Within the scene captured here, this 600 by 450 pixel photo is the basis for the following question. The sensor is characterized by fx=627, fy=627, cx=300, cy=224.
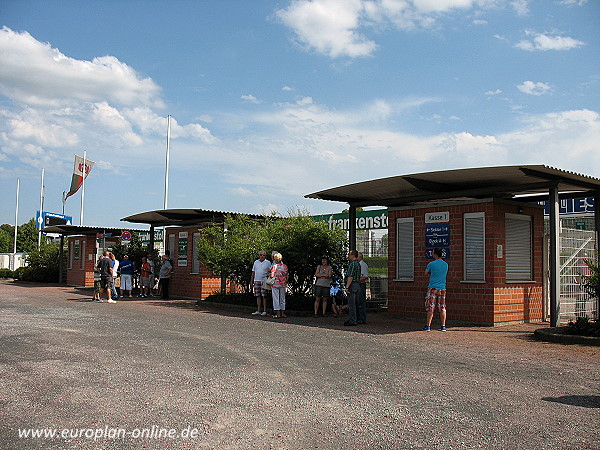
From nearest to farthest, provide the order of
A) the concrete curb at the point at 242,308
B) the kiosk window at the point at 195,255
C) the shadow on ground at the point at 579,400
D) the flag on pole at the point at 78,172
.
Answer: the shadow on ground at the point at 579,400 < the concrete curb at the point at 242,308 < the kiosk window at the point at 195,255 < the flag on pole at the point at 78,172

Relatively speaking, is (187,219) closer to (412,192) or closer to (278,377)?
(412,192)

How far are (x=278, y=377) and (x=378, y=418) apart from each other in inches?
82.2

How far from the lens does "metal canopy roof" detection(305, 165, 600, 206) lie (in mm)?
12055

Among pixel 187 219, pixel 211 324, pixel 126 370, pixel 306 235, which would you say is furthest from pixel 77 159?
pixel 126 370

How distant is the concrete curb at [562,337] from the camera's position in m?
10.8

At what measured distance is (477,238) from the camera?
14.0 metres

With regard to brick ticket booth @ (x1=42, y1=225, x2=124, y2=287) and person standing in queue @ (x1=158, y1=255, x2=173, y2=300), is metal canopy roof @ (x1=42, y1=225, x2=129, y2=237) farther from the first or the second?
person standing in queue @ (x1=158, y1=255, x2=173, y2=300)

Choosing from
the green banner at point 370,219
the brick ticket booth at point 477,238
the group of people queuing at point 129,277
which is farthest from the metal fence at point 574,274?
the group of people queuing at point 129,277

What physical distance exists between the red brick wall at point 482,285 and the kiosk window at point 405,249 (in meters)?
0.13

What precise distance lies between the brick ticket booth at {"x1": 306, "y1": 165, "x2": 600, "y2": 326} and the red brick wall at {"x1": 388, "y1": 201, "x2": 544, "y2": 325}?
2 centimetres

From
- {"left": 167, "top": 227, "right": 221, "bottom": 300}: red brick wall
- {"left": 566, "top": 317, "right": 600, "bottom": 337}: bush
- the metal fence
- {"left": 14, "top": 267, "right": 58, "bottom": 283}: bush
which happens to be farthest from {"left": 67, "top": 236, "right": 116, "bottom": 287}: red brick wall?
{"left": 566, "top": 317, "right": 600, "bottom": 337}: bush

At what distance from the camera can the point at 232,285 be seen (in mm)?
21828

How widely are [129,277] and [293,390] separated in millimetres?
18642

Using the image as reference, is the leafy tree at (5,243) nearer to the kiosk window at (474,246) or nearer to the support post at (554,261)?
the kiosk window at (474,246)
